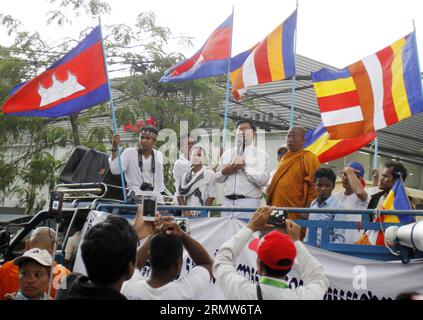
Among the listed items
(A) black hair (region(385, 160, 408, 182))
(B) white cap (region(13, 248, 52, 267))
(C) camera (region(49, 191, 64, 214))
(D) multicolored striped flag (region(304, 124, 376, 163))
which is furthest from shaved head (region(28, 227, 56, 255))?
(D) multicolored striped flag (region(304, 124, 376, 163))

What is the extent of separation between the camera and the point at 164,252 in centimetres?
457

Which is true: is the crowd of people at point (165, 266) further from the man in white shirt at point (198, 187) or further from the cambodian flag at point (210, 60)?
the cambodian flag at point (210, 60)

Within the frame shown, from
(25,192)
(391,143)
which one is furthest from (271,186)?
(391,143)

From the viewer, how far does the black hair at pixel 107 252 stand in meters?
3.79

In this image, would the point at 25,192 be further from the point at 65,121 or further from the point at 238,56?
the point at 238,56

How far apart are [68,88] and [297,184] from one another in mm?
2978

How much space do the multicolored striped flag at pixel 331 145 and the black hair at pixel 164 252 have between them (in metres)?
5.36

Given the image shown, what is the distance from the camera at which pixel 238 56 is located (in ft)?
35.5

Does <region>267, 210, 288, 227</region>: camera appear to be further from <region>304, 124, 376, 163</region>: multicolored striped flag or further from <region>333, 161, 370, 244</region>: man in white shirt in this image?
<region>304, 124, 376, 163</region>: multicolored striped flag

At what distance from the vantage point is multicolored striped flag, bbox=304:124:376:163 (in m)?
9.68

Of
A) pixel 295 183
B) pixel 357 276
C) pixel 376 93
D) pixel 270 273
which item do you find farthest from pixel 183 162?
pixel 270 273

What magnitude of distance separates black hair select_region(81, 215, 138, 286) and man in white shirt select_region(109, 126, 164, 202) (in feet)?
17.1

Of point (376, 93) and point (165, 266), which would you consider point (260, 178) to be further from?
point (165, 266)
